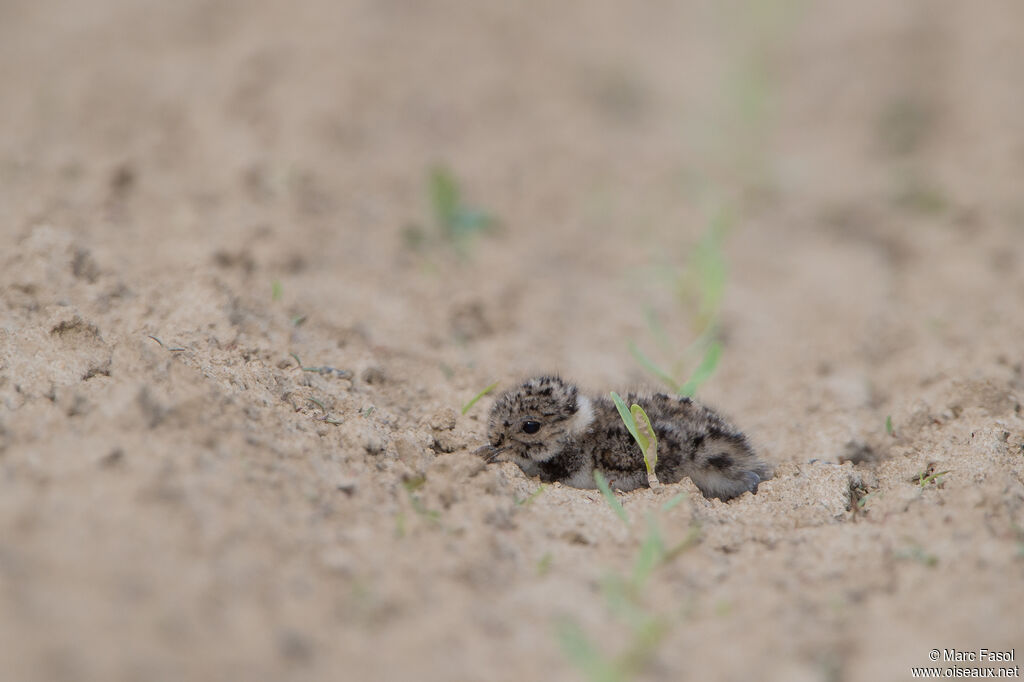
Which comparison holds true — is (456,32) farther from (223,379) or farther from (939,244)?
(223,379)

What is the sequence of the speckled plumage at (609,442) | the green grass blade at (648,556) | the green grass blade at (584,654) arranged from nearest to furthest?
the green grass blade at (584,654) → the green grass blade at (648,556) → the speckled plumage at (609,442)

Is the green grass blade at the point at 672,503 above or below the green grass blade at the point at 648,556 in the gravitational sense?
above

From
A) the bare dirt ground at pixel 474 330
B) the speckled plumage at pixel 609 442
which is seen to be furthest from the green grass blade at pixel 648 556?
the speckled plumage at pixel 609 442

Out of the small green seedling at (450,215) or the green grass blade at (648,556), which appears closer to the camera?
the green grass blade at (648,556)

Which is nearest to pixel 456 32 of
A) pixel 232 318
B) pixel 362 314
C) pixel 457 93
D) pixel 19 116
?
pixel 457 93

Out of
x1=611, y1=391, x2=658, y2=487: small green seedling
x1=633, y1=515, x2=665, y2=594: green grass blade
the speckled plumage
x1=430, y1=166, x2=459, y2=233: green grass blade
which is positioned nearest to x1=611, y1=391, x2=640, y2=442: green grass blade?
x1=611, y1=391, x2=658, y2=487: small green seedling

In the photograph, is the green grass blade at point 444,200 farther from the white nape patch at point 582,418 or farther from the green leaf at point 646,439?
the green leaf at point 646,439

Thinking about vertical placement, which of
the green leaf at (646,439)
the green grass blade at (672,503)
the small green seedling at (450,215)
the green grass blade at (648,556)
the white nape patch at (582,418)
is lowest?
the green grass blade at (648,556)
